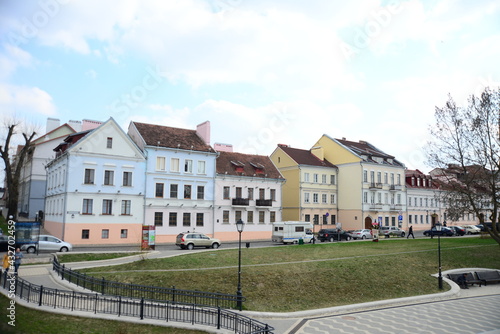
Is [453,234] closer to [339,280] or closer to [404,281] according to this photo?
[404,281]

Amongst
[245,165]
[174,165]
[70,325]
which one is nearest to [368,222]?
[245,165]

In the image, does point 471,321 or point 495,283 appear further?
point 495,283

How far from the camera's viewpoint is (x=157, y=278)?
77.2ft

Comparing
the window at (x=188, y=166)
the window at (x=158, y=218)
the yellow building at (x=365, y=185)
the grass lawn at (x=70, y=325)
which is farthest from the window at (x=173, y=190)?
the grass lawn at (x=70, y=325)

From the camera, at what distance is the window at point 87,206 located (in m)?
42.3

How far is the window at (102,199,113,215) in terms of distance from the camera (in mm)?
43375

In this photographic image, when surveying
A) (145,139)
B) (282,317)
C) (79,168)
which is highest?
(145,139)

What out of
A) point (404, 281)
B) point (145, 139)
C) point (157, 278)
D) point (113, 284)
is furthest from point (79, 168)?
point (404, 281)

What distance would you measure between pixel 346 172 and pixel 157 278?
47.9 metres

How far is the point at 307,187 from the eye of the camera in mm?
62094

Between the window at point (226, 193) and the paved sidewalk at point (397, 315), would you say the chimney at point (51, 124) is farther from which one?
the paved sidewalk at point (397, 315)

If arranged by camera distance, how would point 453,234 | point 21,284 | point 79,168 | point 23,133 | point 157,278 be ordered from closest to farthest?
point 21,284 < point 157,278 < point 79,168 < point 23,133 < point 453,234

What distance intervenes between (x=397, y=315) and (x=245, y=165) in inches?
1486

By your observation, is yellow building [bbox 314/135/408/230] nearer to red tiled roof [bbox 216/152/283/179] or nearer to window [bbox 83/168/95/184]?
red tiled roof [bbox 216/152/283/179]
